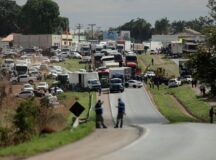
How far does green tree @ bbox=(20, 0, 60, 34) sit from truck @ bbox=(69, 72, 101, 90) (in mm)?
99294

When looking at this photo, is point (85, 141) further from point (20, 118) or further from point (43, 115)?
point (43, 115)

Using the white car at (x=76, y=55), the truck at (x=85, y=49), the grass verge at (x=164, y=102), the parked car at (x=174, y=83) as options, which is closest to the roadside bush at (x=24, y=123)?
the grass verge at (x=164, y=102)

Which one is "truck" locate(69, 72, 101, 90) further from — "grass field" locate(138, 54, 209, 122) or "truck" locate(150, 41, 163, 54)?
"truck" locate(150, 41, 163, 54)

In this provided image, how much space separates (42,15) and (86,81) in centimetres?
10170

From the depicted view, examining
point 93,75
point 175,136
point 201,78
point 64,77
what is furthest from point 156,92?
point 175,136

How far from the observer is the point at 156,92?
3054 inches

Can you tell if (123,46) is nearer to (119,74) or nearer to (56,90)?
(119,74)

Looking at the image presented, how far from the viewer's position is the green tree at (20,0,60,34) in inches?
7013

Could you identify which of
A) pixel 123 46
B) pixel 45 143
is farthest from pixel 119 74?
pixel 123 46

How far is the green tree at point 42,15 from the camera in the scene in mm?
178125

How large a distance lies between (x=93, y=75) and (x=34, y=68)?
26210mm

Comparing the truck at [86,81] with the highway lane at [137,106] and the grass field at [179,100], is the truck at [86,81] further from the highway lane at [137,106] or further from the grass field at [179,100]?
the grass field at [179,100]

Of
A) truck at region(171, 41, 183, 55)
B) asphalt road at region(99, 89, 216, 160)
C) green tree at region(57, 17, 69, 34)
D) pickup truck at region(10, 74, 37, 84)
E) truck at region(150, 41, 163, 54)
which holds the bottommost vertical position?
pickup truck at region(10, 74, 37, 84)

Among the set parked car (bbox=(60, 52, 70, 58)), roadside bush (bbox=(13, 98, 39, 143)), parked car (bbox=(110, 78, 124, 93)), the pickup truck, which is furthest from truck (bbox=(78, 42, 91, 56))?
roadside bush (bbox=(13, 98, 39, 143))
